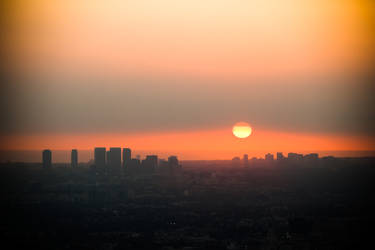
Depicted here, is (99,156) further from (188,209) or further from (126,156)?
(188,209)

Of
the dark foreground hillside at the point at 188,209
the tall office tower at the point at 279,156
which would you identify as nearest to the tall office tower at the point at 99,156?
the dark foreground hillside at the point at 188,209

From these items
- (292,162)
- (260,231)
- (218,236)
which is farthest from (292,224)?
(292,162)

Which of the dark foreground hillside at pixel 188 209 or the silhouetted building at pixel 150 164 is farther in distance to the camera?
the silhouetted building at pixel 150 164

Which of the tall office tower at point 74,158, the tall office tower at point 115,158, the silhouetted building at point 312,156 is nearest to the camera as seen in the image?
the tall office tower at point 115,158

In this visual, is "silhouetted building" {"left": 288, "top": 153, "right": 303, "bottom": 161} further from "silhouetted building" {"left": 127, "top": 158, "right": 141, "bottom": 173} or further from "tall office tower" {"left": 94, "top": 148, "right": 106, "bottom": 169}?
"tall office tower" {"left": 94, "top": 148, "right": 106, "bottom": 169}

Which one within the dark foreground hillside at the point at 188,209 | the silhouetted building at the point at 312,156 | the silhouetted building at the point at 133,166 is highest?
the silhouetted building at the point at 312,156


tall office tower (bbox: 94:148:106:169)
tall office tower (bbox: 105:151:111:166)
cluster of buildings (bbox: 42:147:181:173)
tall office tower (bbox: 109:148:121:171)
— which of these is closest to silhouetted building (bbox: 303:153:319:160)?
cluster of buildings (bbox: 42:147:181:173)

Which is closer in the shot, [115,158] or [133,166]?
[115,158]

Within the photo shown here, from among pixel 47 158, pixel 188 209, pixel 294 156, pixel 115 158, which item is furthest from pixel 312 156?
pixel 188 209

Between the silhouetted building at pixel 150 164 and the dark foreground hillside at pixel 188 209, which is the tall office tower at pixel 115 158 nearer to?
the silhouetted building at pixel 150 164
